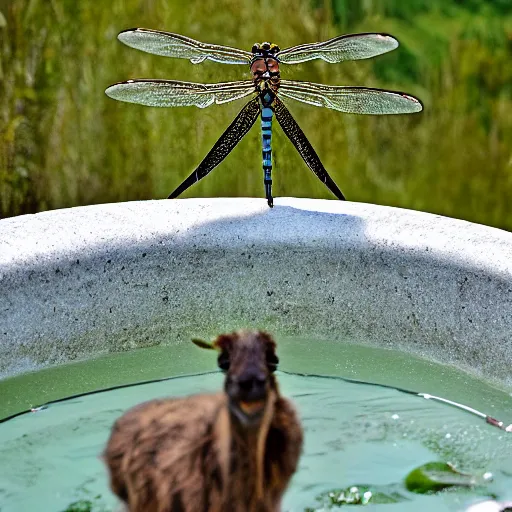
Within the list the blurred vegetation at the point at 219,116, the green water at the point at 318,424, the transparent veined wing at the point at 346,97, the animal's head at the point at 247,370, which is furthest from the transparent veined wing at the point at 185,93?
the animal's head at the point at 247,370

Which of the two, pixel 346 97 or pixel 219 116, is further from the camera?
pixel 219 116

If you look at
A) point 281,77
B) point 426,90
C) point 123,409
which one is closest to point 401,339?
point 123,409

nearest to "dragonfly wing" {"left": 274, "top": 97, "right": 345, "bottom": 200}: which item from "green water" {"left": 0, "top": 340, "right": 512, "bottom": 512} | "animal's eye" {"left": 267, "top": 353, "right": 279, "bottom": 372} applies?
"green water" {"left": 0, "top": 340, "right": 512, "bottom": 512}

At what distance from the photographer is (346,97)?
123 inches

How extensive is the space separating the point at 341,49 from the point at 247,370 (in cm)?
191

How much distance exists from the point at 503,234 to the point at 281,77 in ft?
3.20

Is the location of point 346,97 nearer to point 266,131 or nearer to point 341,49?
point 341,49

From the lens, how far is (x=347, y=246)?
8.44ft

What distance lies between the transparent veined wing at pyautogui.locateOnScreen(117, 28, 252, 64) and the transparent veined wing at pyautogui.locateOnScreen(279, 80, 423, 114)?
17 centimetres

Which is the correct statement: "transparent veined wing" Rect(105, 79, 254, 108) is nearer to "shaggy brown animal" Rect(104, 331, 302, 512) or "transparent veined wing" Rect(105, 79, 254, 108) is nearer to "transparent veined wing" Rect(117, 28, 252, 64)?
"transparent veined wing" Rect(117, 28, 252, 64)

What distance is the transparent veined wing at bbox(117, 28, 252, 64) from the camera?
→ 311cm

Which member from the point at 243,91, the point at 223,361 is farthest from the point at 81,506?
the point at 243,91

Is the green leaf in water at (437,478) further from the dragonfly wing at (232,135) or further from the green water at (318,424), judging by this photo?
the dragonfly wing at (232,135)

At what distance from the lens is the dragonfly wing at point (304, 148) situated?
3086 mm
